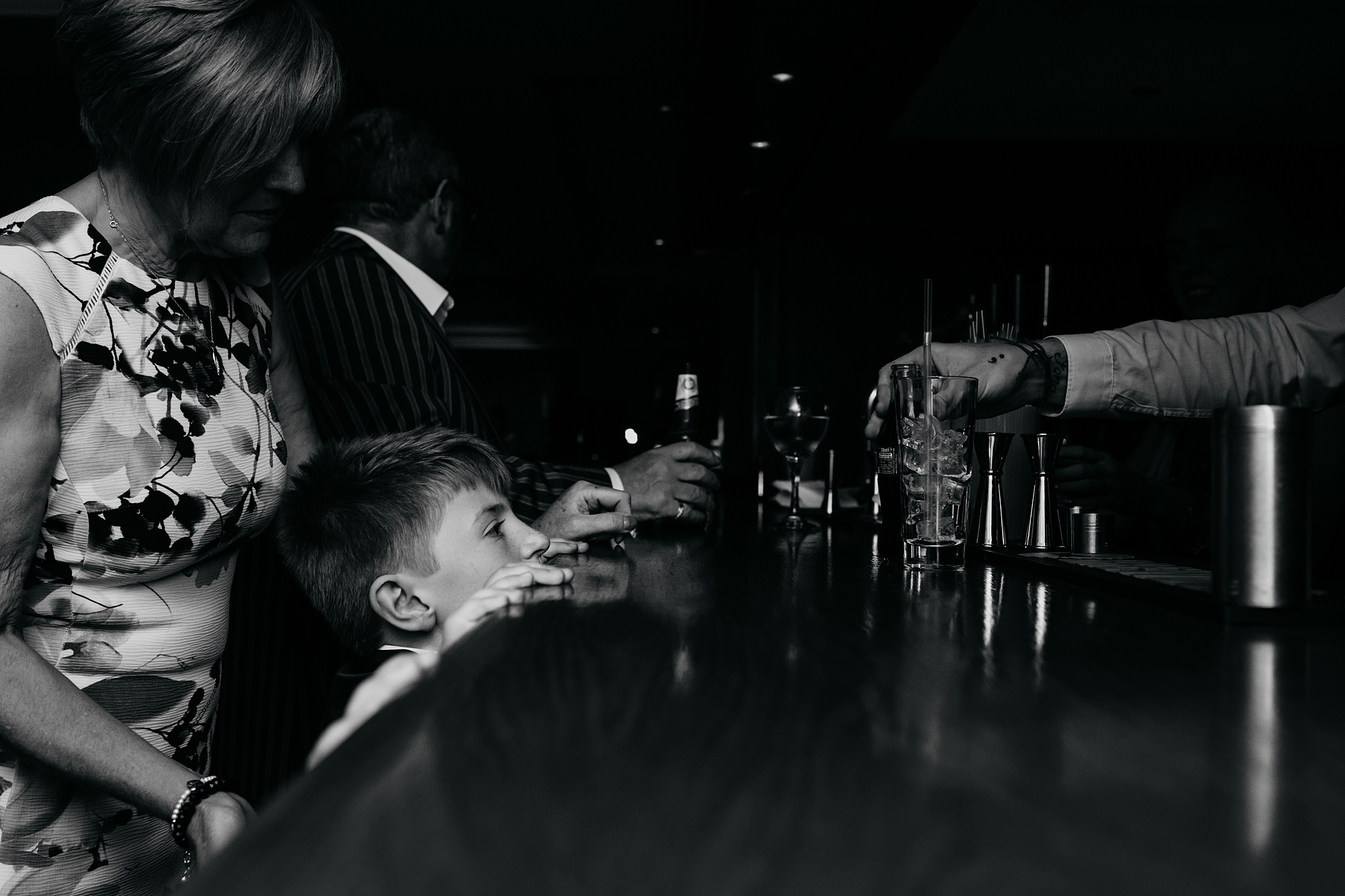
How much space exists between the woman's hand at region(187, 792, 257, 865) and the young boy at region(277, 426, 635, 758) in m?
0.32

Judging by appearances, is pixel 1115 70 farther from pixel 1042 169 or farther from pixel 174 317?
pixel 174 317

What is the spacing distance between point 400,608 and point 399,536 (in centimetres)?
8

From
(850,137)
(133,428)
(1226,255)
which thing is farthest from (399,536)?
(850,137)

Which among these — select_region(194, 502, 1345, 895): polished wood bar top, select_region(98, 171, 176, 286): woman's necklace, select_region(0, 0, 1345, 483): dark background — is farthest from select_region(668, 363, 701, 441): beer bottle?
select_region(194, 502, 1345, 895): polished wood bar top

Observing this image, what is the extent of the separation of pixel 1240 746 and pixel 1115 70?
182 inches

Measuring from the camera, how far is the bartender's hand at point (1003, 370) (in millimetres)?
1062

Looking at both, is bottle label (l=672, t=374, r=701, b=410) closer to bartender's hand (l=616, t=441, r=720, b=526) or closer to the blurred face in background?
bartender's hand (l=616, t=441, r=720, b=526)

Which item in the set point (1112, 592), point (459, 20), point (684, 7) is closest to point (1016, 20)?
point (684, 7)

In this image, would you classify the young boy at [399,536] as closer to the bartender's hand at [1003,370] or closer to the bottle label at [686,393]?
the bartender's hand at [1003,370]

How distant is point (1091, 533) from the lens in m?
1.13

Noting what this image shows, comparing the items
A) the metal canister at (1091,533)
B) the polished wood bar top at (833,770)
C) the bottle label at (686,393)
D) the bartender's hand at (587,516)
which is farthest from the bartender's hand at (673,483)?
the polished wood bar top at (833,770)

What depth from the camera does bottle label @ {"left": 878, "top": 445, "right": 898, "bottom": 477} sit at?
1.05 meters

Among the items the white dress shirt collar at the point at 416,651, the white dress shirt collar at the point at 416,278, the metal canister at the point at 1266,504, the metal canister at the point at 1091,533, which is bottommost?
the white dress shirt collar at the point at 416,651

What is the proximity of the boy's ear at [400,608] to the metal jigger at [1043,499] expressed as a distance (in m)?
0.73
